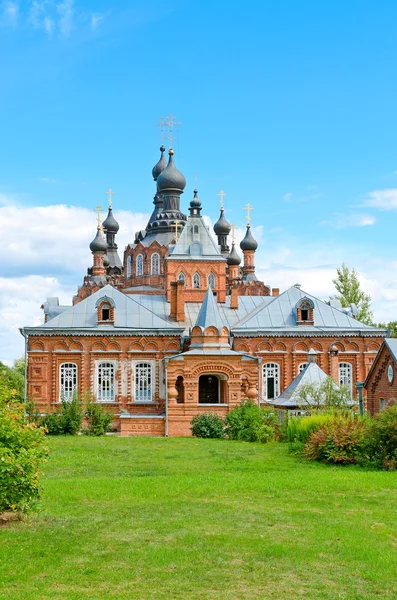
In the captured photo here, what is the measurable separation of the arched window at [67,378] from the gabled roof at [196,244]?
371 inches

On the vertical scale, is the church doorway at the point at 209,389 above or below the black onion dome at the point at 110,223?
below

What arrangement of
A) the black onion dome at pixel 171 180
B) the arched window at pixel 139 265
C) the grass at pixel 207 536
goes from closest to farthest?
1. the grass at pixel 207 536
2. the arched window at pixel 139 265
3. the black onion dome at pixel 171 180

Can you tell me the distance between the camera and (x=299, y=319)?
34.1 meters

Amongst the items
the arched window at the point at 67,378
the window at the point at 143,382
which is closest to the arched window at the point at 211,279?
the window at the point at 143,382

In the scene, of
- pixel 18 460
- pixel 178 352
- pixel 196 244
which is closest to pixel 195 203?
pixel 196 244

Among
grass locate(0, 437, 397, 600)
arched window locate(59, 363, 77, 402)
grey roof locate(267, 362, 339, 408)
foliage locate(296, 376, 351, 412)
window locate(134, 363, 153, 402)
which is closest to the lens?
grass locate(0, 437, 397, 600)

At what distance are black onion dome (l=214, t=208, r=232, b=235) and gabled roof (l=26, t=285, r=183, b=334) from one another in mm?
23535

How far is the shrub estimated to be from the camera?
2733 cm

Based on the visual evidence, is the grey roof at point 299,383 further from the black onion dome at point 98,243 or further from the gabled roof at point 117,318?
the black onion dome at point 98,243

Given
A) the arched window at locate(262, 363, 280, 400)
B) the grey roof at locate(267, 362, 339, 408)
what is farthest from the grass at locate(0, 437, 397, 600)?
the arched window at locate(262, 363, 280, 400)

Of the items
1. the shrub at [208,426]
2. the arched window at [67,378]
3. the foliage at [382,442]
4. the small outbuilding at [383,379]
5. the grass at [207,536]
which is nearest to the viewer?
the grass at [207,536]

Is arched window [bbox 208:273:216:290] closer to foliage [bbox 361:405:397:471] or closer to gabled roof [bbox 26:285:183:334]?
gabled roof [bbox 26:285:183:334]

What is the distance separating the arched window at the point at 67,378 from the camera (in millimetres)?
32500

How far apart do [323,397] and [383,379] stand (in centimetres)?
236
